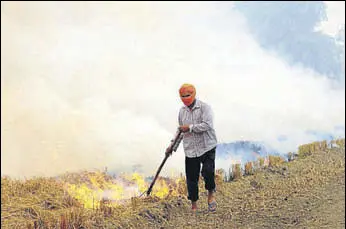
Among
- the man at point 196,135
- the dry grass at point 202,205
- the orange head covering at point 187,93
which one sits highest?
the orange head covering at point 187,93

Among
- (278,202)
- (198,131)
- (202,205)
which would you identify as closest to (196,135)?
(198,131)

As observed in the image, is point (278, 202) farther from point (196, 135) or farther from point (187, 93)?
point (187, 93)

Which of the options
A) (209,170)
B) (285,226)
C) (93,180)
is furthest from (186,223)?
(93,180)

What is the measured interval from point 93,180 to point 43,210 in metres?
2.39

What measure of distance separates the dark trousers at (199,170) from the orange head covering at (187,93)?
0.87 m

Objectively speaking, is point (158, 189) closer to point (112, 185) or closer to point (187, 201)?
point (187, 201)

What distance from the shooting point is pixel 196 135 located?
7.95 m

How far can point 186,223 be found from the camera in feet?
26.6

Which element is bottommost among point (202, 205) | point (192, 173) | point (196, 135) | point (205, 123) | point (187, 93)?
point (202, 205)

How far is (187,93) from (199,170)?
129cm

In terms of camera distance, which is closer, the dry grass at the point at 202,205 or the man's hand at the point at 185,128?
the man's hand at the point at 185,128

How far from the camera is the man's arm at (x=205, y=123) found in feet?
25.4

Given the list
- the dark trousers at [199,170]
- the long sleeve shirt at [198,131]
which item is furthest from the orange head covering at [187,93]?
the dark trousers at [199,170]

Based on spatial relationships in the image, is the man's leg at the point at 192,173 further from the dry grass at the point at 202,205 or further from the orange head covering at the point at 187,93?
the orange head covering at the point at 187,93
